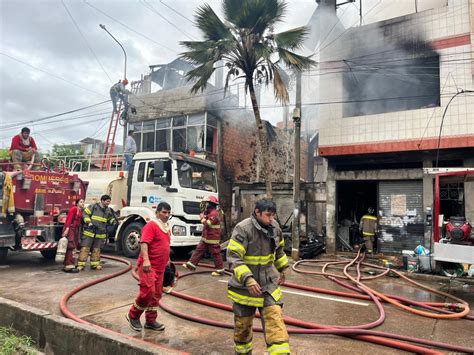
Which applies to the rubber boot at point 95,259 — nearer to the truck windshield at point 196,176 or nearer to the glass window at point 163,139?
the truck windshield at point 196,176

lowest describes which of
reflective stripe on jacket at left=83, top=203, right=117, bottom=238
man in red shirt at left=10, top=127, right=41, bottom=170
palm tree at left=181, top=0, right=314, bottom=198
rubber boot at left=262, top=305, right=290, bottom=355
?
rubber boot at left=262, top=305, right=290, bottom=355

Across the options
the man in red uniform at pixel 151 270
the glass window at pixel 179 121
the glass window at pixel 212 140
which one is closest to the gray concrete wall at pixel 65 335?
the man in red uniform at pixel 151 270

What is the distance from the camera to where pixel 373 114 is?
10.9 meters

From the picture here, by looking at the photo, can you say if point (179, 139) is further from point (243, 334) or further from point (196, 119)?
point (243, 334)

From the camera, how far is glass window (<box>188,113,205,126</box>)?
1388cm

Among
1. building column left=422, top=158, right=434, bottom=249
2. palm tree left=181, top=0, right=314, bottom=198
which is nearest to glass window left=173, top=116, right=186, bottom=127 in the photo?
palm tree left=181, top=0, right=314, bottom=198

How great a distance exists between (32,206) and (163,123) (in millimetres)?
7970

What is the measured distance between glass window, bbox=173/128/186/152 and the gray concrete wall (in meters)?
10.3

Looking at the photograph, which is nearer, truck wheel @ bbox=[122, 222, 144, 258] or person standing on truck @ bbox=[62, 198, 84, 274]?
person standing on truck @ bbox=[62, 198, 84, 274]

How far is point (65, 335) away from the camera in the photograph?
374 cm

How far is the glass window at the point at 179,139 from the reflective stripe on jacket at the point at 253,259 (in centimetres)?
1135

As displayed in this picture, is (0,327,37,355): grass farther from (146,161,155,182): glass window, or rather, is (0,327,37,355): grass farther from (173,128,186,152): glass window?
→ (173,128,186,152): glass window

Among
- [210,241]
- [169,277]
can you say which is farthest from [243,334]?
[210,241]

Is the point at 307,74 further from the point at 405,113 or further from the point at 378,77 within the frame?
the point at 405,113
